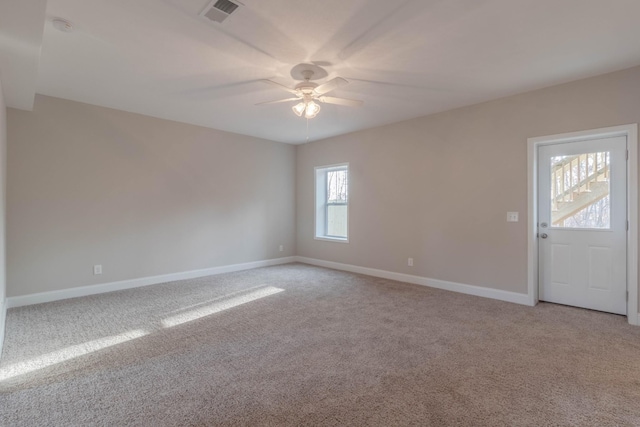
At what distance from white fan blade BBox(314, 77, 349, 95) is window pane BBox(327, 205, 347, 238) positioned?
3.26m

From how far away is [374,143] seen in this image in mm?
5566

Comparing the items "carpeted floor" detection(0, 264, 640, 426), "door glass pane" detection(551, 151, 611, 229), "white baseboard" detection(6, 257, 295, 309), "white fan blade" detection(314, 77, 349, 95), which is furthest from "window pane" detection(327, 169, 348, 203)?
"door glass pane" detection(551, 151, 611, 229)

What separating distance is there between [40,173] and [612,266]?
277 inches

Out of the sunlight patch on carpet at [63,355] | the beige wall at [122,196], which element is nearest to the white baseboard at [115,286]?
the beige wall at [122,196]

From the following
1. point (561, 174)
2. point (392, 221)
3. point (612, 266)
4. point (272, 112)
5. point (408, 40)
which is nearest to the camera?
point (408, 40)

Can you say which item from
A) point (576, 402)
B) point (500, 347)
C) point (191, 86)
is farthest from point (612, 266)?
point (191, 86)

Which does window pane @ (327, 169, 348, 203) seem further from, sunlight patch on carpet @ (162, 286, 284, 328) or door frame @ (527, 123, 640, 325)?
door frame @ (527, 123, 640, 325)

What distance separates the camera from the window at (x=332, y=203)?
645 cm

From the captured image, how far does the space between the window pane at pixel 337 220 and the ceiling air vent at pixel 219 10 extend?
4.47 m

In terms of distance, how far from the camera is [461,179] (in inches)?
177

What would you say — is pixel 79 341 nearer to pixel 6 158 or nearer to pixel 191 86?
pixel 6 158

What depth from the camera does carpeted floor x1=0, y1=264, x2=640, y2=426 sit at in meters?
1.86

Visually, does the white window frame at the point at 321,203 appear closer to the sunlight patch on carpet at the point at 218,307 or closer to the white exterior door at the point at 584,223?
the sunlight patch on carpet at the point at 218,307

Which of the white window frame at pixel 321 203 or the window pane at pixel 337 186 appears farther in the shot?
the white window frame at pixel 321 203
